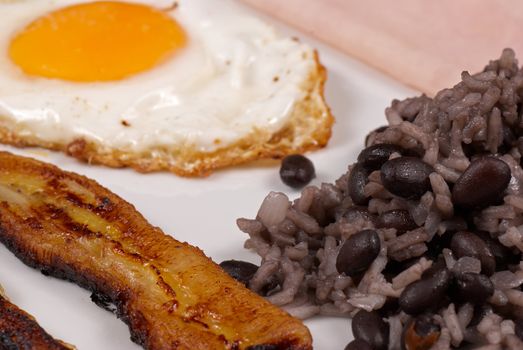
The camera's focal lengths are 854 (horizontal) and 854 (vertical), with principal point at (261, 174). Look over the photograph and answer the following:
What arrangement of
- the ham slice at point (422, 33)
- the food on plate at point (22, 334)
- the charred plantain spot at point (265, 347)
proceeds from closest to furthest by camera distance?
the charred plantain spot at point (265, 347) < the food on plate at point (22, 334) < the ham slice at point (422, 33)

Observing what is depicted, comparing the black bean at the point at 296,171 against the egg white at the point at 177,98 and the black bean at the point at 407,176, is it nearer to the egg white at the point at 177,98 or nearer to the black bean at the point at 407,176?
the egg white at the point at 177,98

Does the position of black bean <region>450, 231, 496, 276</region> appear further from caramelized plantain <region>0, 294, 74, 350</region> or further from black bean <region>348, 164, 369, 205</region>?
caramelized plantain <region>0, 294, 74, 350</region>

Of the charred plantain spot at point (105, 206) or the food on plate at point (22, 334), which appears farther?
the charred plantain spot at point (105, 206)

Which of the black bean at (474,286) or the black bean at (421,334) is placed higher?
the black bean at (474,286)

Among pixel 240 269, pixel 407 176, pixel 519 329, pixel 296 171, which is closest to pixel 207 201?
pixel 296 171

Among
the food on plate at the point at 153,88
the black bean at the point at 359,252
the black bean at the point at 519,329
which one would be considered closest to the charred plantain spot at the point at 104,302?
the black bean at the point at 359,252

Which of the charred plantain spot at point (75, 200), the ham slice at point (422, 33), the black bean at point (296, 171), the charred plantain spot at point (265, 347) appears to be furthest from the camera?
the ham slice at point (422, 33)

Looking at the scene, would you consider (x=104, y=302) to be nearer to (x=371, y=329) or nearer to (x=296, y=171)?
(x=371, y=329)
